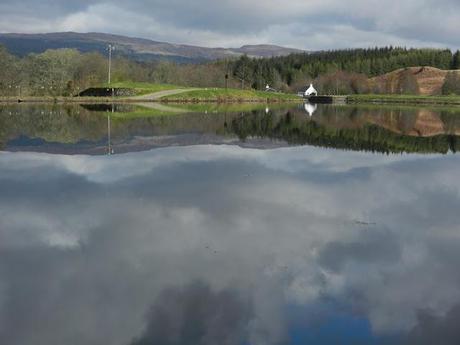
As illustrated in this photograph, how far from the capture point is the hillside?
502 ft

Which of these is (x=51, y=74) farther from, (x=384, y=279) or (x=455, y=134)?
(x=384, y=279)

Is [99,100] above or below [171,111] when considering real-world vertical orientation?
below

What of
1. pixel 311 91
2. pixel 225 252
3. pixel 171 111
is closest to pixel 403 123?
pixel 171 111

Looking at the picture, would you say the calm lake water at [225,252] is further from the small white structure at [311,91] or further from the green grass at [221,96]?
the small white structure at [311,91]

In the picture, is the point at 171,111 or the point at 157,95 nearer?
the point at 171,111

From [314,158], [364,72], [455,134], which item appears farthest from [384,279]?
[364,72]

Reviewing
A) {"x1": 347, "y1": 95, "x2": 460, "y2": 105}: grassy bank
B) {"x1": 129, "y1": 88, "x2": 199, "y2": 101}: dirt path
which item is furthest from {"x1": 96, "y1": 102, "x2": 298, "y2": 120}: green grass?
{"x1": 347, "y1": 95, "x2": 460, "y2": 105}: grassy bank

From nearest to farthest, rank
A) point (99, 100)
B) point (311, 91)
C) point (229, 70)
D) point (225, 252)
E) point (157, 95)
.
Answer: point (225, 252) → point (99, 100) → point (157, 95) → point (311, 91) → point (229, 70)

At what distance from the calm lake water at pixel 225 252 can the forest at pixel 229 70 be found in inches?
2457

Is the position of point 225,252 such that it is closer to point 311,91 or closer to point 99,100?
point 99,100

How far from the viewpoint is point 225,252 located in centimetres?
948

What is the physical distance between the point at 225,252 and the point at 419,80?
16382cm

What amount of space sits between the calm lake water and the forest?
62.4 meters

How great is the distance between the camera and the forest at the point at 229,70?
7956cm
